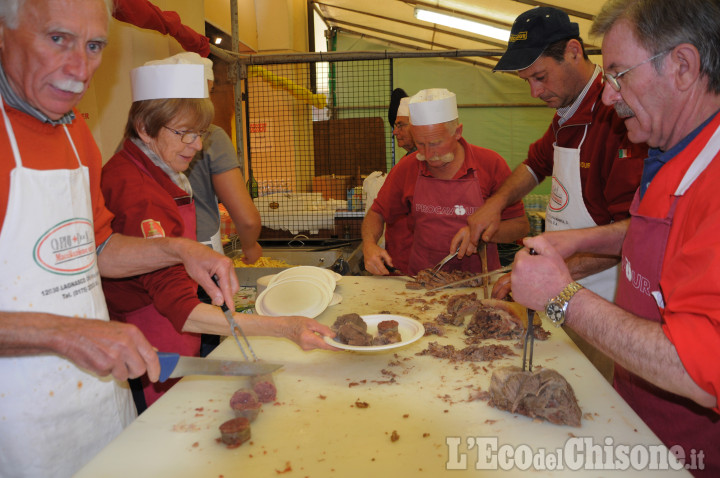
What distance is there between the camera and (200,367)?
1.66 meters

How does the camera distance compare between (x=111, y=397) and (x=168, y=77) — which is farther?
(x=168, y=77)

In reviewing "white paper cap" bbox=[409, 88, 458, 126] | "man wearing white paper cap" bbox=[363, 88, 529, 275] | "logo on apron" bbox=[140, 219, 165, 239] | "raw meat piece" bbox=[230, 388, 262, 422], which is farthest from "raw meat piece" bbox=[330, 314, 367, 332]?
"white paper cap" bbox=[409, 88, 458, 126]

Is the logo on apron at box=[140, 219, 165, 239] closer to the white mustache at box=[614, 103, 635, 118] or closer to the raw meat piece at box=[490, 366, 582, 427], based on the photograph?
the raw meat piece at box=[490, 366, 582, 427]

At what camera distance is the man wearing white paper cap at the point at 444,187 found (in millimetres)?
3570

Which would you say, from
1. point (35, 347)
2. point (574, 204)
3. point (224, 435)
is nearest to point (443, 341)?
point (224, 435)

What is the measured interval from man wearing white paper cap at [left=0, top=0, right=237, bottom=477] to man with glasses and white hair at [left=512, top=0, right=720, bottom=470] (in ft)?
4.22

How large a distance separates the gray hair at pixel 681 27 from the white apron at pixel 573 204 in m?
1.34

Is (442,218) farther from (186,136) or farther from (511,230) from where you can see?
(186,136)

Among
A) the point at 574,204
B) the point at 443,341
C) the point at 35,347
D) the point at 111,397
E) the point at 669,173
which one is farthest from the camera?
the point at 574,204

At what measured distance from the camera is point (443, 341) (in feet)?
7.50

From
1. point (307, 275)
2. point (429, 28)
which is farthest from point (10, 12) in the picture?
point (429, 28)

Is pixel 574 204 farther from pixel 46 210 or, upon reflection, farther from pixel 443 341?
pixel 46 210

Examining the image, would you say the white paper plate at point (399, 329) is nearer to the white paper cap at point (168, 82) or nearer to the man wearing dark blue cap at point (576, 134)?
the man wearing dark blue cap at point (576, 134)

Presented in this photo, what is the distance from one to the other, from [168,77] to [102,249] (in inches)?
33.8
